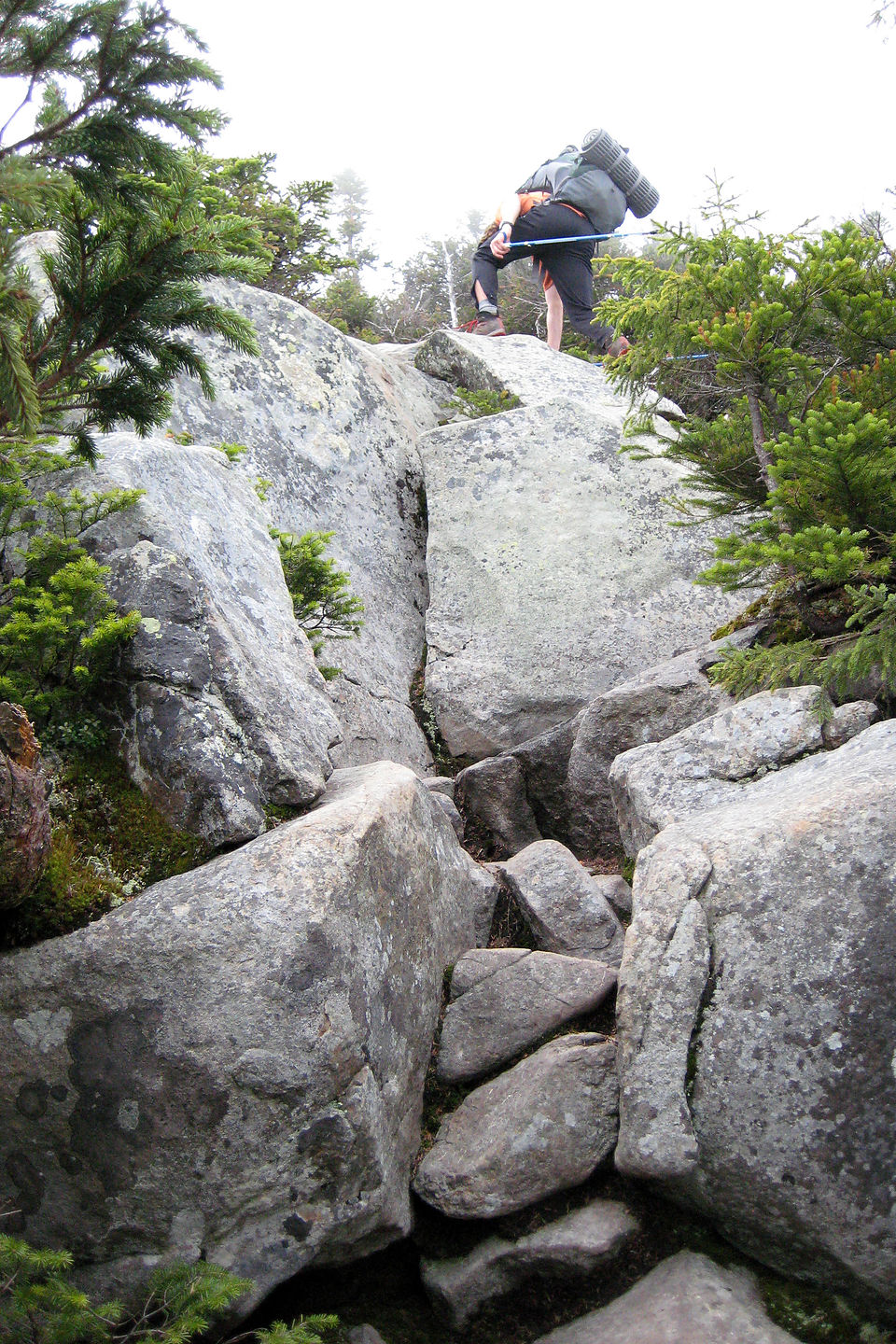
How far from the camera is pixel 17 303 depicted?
9.74 feet

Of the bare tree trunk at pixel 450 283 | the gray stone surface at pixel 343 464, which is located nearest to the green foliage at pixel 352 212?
the bare tree trunk at pixel 450 283

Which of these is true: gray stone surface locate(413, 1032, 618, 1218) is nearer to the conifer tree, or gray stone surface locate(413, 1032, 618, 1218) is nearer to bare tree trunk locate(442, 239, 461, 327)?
the conifer tree

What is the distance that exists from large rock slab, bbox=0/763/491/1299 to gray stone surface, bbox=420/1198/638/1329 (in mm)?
346

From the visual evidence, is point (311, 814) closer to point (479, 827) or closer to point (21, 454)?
point (21, 454)

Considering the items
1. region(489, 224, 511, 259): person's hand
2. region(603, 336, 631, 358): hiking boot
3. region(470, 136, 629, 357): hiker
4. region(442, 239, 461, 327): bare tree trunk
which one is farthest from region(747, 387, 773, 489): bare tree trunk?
region(442, 239, 461, 327): bare tree trunk

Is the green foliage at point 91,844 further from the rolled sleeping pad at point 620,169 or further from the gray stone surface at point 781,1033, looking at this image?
the rolled sleeping pad at point 620,169

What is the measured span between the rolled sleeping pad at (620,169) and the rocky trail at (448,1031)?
959 centimetres

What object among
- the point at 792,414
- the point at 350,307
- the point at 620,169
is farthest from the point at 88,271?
the point at 350,307

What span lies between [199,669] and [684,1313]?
3946 mm

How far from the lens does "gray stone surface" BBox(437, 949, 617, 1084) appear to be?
509 centimetres

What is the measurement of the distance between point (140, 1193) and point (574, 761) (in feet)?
15.3

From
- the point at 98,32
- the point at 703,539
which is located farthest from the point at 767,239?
the point at 98,32

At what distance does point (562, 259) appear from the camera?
13391 mm

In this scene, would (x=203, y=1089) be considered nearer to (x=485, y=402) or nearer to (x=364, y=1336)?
(x=364, y=1336)
